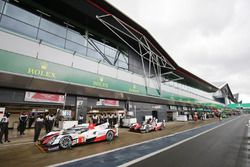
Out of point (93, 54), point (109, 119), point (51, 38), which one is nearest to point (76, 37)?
point (93, 54)

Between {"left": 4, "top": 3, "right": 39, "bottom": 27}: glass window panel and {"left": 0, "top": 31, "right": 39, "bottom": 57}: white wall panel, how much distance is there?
3.24 meters

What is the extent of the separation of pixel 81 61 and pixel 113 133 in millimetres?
7220

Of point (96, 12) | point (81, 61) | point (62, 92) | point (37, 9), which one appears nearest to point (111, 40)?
point (96, 12)

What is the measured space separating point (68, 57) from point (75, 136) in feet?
23.2

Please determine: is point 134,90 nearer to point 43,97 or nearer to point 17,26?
point 43,97

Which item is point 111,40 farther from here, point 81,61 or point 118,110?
point 118,110

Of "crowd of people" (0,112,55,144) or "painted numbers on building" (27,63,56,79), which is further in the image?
"painted numbers on building" (27,63,56,79)

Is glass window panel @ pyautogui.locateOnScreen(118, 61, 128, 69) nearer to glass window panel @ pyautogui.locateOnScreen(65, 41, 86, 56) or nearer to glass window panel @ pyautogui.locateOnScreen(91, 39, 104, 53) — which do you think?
glass window panel @ pyautogui.locateOnScreen(91, 39, 104, 53)

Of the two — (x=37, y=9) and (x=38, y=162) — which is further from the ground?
(x=37, y=9)

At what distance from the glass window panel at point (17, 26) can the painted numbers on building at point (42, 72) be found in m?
3.58

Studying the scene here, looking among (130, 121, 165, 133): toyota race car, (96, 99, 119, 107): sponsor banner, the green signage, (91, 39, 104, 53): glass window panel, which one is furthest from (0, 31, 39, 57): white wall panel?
(130, 121, 165, 133): toyota race car

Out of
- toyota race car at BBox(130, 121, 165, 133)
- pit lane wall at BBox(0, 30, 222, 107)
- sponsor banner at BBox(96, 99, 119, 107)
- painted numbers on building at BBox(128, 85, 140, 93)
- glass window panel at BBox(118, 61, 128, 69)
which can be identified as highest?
glass window panel at BBox(118, 61, 128, 69)

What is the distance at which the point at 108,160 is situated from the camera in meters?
5.65

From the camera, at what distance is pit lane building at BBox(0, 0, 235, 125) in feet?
31.9
